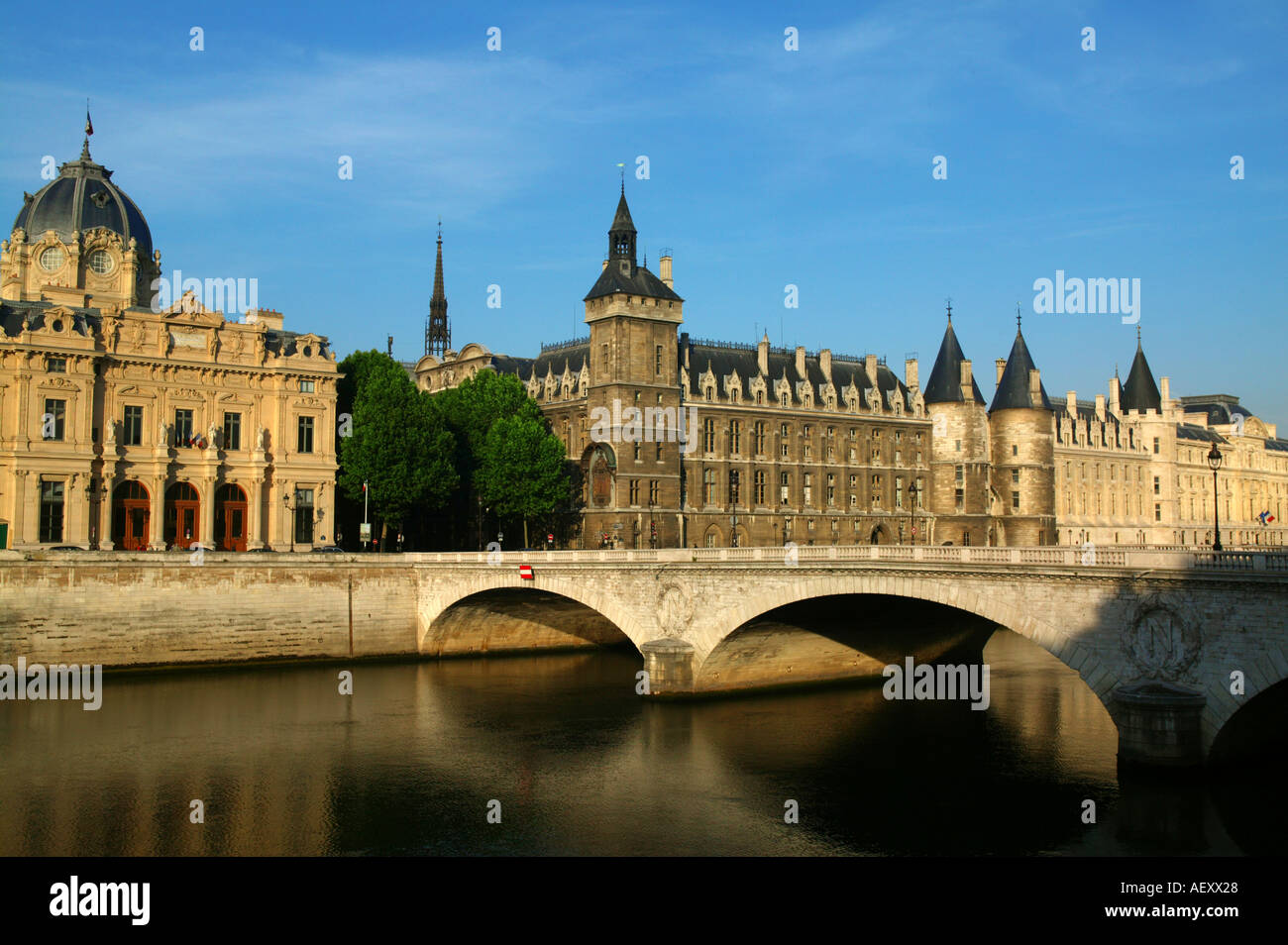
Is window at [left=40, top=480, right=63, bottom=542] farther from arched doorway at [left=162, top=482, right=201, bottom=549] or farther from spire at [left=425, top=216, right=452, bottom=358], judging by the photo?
spire at [left=425, top=216, right=452, bottom=358]

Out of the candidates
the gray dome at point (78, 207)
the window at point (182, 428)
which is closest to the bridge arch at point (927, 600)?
the window at point (182, 428)

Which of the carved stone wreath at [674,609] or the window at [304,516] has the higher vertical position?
the window at [304,516]

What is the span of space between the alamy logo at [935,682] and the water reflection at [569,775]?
1028mm

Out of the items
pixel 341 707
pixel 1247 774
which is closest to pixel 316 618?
pixel 341 707

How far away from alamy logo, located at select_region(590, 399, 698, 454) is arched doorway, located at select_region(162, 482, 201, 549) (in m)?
28.7

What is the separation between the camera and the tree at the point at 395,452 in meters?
74.2

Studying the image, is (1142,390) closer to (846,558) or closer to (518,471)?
(518,471)

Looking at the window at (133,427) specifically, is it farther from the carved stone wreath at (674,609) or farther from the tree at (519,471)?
the carved stone wreath at (674,609)

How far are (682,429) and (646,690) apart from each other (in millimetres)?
41316

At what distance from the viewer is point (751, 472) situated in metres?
96.3

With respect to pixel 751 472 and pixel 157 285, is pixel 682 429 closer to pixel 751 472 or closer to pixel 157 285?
pixel 751 472

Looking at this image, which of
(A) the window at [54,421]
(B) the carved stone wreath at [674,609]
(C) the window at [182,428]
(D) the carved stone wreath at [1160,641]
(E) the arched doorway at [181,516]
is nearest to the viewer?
Result: (D) the carved stone wreath at [1160,641]
